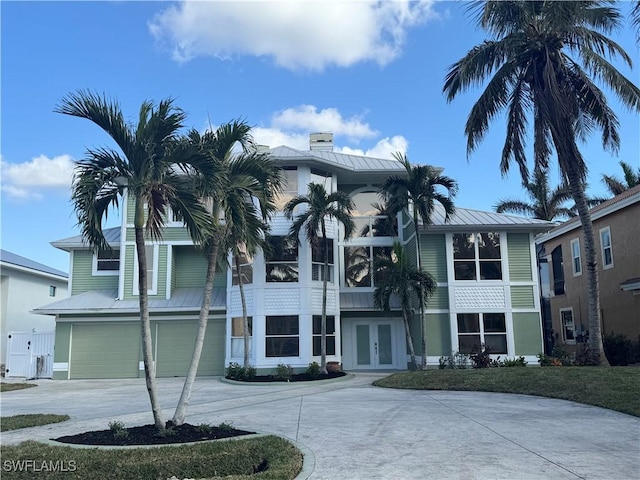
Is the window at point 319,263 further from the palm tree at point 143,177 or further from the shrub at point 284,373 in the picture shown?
the palm tree at point 143,177

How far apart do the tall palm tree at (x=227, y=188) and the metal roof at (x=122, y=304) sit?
1147 cm

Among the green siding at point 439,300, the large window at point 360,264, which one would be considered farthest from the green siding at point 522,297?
the large window at point 360,264

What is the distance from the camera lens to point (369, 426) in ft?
28.9

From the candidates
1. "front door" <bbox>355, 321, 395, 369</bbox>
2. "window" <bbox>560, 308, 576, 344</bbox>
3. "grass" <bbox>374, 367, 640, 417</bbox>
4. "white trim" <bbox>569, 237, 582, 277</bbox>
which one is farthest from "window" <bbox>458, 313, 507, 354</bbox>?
"window" <bbox>560, 308, 576, 344</bbox>

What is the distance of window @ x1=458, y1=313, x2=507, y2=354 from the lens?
19.6m

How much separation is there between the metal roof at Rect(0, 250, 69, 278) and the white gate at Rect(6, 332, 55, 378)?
4.75 metres

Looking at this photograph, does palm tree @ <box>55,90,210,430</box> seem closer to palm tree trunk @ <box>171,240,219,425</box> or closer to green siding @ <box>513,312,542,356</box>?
palm tree trunk @ <box>171,240,219,425</box>

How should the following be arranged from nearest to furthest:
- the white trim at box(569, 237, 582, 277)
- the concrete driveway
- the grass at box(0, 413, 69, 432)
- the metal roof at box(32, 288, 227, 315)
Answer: the concrete driveway, the grass at box(0, 413, 69, 432), the metal roof at box(32, 288, 227, 315), the white trim at box(569, 237, 582, 277)

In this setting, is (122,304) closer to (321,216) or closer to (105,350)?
(105,350)

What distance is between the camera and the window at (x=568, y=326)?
82.8 feet

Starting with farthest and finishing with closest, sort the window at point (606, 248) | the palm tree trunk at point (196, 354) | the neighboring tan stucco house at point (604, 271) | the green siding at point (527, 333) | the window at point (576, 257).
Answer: the window at point (576, 257)
the window at point (606, 248)
the neighboring tan stucco house at point (604, 271)
the green siding at point (527, 333)
the palm tree trunk at point (196, 354)

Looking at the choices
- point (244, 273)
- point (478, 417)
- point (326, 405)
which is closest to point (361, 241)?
point (244, 273)

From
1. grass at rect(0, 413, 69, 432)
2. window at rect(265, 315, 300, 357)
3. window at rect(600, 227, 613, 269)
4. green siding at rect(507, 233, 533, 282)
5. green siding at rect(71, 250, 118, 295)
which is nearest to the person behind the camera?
grass at rect(0, 413, 69, 432)

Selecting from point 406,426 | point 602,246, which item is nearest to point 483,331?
point 602,246
